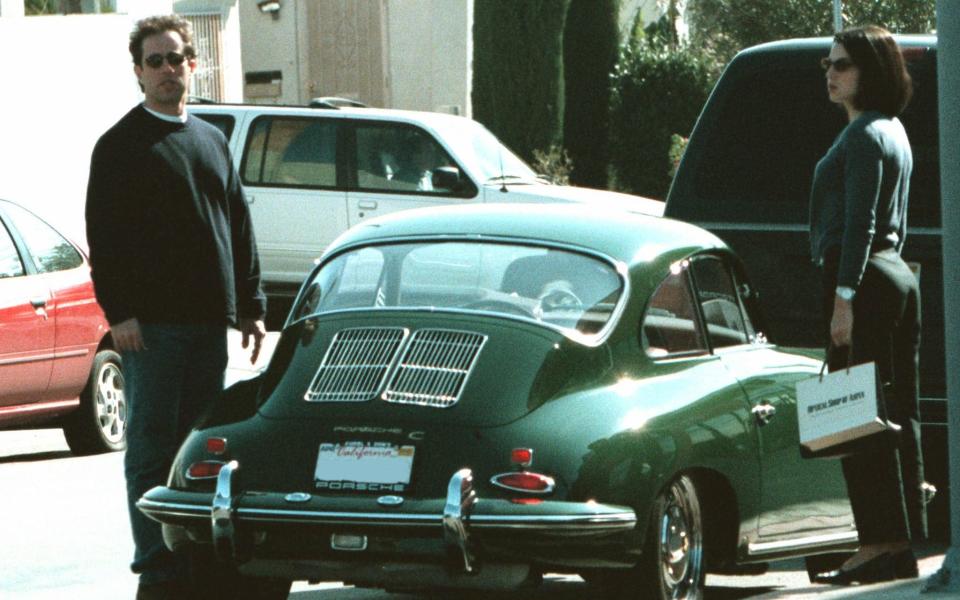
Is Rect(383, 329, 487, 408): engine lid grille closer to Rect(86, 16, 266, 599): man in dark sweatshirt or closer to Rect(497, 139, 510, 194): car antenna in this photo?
Rect(86, 16, 266, 599): man in dark sweatshirt

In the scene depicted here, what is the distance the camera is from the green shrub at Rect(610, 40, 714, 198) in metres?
35.6

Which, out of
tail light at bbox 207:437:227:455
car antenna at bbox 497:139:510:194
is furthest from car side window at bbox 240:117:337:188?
tail light at bbox 207:437:227:455

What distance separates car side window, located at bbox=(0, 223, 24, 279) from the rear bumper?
6.02 metres

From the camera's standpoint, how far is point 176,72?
7.52 metres

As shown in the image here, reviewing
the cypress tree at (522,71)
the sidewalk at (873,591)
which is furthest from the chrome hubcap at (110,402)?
the cypress tree at (522,71)

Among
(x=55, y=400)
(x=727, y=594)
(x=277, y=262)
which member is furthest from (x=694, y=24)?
(x=727, y=594)

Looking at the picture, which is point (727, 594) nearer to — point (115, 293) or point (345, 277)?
point (345, 277)

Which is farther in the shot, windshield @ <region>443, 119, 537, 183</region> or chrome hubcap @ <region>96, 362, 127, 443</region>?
windshield @ <region>443, 119, 537, 183</region>

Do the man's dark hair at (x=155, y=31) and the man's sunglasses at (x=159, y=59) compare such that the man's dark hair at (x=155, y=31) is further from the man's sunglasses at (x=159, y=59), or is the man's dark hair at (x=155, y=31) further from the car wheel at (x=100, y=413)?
the car wheel at (x=100, y=413)

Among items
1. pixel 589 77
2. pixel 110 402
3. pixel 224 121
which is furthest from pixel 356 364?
pixel 589 77

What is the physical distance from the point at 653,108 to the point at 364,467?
29.4m

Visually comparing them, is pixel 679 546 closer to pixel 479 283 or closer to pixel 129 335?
pixel 479 283

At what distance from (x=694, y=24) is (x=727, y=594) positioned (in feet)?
111

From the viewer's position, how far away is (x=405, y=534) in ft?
21.2
